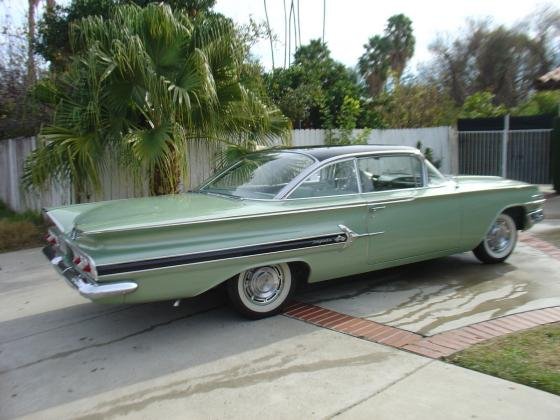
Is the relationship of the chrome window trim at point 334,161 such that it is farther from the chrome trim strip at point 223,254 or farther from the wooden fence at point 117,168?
the wooden fence at point 117,168

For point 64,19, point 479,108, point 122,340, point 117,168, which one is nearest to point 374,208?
point 122,340

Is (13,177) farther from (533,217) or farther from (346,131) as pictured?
(533,217)

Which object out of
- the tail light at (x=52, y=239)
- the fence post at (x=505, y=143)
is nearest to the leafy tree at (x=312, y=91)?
the fence post at (x=505, y=143)

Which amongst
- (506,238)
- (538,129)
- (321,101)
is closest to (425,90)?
(538,129)

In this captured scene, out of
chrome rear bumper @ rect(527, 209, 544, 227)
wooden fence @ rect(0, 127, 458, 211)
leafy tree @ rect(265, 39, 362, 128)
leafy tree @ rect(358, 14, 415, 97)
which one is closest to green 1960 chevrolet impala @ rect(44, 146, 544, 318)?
chrome rear bumper @ rect(527, 209, 544, 227)

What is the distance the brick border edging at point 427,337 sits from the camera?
412 centimetres

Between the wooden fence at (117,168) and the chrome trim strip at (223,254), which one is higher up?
the wooden fence at (117,168)

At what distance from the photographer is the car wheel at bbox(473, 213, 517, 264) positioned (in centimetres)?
639

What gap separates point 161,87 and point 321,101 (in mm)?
6617

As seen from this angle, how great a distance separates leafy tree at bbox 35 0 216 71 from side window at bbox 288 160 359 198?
24.0 feet

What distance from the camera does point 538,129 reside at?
46.3 ft

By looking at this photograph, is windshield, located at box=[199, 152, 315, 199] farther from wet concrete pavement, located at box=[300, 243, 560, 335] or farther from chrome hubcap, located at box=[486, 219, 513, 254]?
chrome hubcap, located at box=[486, 219, 513, 254]

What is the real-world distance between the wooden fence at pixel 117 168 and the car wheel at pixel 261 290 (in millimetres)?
3796

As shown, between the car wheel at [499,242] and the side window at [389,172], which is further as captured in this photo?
the car wheel at [499,242]
